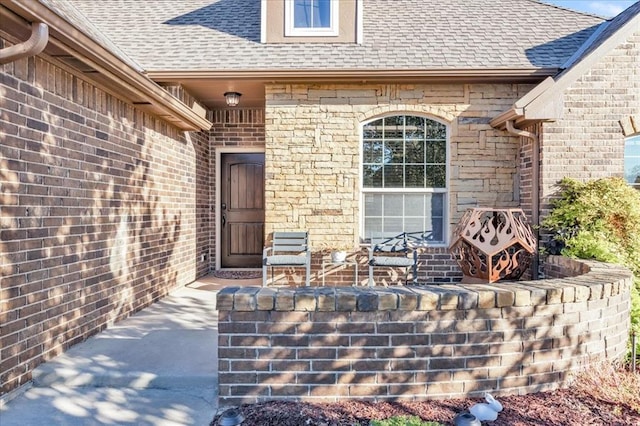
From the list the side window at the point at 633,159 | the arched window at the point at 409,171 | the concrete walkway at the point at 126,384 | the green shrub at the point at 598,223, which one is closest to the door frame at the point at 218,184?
the arched window at the point at 409,171

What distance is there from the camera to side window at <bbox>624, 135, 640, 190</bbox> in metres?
5.52

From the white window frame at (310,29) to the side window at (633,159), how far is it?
452 cm

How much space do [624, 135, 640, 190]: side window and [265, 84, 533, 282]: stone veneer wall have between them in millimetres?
1437

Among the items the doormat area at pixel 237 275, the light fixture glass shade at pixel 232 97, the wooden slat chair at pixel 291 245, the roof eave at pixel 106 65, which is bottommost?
the doormat area at pixel 237 275

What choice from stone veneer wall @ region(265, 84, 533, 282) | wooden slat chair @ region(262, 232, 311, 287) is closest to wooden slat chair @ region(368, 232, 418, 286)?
stone veneer wall @ region(265, 84, 533, 282)

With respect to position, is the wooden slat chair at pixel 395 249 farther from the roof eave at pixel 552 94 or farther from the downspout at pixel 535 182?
the roof eave at pixel 552 94

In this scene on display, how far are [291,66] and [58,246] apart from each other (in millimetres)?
3768

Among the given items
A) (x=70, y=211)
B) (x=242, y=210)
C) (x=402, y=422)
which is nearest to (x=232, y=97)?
(x=242, y=210)

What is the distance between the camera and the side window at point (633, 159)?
217 inches

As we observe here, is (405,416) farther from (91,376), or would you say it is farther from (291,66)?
(291,66)

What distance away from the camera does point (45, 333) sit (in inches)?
122

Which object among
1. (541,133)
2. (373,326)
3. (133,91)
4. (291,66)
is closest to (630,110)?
(541,133)

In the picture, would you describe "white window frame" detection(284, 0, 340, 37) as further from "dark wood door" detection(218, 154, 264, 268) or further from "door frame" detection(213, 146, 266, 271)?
"dark wood door" detection(218, 154, 264, 268)

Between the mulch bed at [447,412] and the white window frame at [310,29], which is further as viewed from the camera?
the white window frame at [310,29]
